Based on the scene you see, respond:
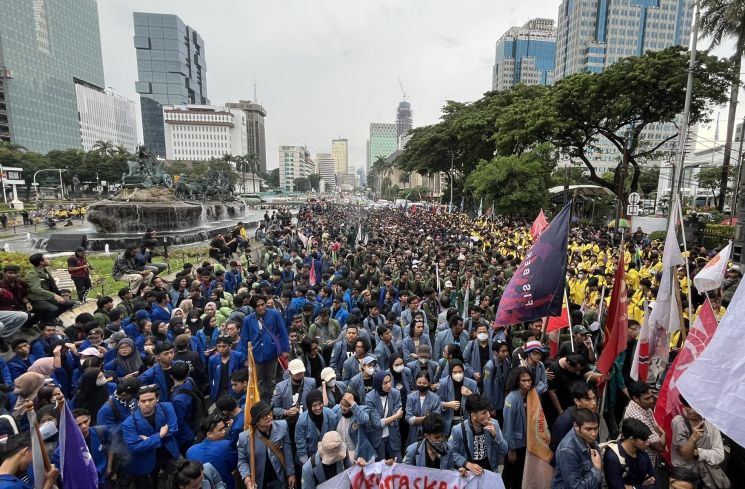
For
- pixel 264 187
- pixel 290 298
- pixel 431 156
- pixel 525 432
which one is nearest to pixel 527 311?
pixel 525 432

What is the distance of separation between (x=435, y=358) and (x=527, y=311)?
5.37 ft

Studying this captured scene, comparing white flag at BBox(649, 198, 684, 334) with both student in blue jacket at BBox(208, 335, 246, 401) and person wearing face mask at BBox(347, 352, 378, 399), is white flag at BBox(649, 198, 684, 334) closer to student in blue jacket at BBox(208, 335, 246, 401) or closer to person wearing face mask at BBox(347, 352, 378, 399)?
person wearing face mask at BBox(347, 352, 378, 399)

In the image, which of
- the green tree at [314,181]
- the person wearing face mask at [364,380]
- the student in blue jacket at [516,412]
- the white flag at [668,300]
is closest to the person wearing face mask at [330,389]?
the person wearing face mask at [364,380]

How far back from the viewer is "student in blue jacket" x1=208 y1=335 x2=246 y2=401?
17.2 feet

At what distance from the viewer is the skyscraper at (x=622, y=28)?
97875 millimetres

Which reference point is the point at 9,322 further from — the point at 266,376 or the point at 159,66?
the point at 159,66

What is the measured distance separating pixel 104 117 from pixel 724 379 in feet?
463

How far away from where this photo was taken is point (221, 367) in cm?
527

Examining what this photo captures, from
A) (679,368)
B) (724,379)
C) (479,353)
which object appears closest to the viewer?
(724,379)

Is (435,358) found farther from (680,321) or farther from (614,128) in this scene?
(614,128)

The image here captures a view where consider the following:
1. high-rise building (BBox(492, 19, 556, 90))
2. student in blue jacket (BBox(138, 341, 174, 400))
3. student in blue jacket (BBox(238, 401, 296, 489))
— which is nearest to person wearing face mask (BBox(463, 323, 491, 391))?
student in blue jacket (BBox(238, 401, 296, 489))

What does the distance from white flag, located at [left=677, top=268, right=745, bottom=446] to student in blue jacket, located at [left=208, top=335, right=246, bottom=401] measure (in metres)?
4.69

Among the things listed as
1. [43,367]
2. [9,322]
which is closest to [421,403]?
[43,367]

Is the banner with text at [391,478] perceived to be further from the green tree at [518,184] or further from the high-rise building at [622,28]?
the high-rise building at [622,28]
